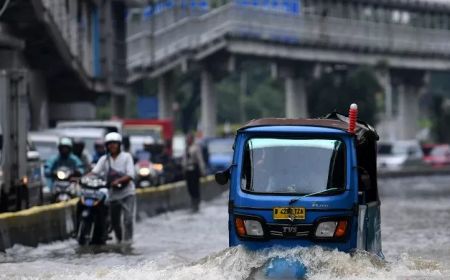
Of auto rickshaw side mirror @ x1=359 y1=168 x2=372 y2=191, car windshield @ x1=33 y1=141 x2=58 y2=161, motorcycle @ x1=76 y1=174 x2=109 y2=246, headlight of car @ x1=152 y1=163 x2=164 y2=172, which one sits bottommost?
headlight of car @ x1=152 y1=163 x2=164 y2=172

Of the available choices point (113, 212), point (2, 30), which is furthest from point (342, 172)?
point (2, 30)

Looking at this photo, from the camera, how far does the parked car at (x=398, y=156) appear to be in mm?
61562

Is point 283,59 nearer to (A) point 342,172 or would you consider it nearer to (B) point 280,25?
(B) point 280,25

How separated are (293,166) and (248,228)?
74 cm

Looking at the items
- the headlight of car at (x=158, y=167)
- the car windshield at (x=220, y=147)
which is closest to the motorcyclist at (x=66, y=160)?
the headlight of car at (x=158, y=167)

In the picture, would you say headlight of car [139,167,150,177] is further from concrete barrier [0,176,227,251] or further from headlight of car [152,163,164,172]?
concrete barrier [0,176,227,251]

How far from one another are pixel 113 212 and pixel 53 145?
Result: 32.2ft

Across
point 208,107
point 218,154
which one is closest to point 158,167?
point 218,154

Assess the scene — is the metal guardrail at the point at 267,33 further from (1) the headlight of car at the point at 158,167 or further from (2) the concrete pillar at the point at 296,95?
(1) the headlight of car at the point at 158,167

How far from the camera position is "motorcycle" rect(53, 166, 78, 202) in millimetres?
22594

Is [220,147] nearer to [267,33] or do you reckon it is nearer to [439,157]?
[267,33]

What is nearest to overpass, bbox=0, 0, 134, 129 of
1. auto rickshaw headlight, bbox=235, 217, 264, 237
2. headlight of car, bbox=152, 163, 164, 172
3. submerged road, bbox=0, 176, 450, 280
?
headlight of car, bbox=152, 163, 164, 172

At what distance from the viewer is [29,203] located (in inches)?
890

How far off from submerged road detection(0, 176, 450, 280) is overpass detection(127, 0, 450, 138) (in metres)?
30.6
